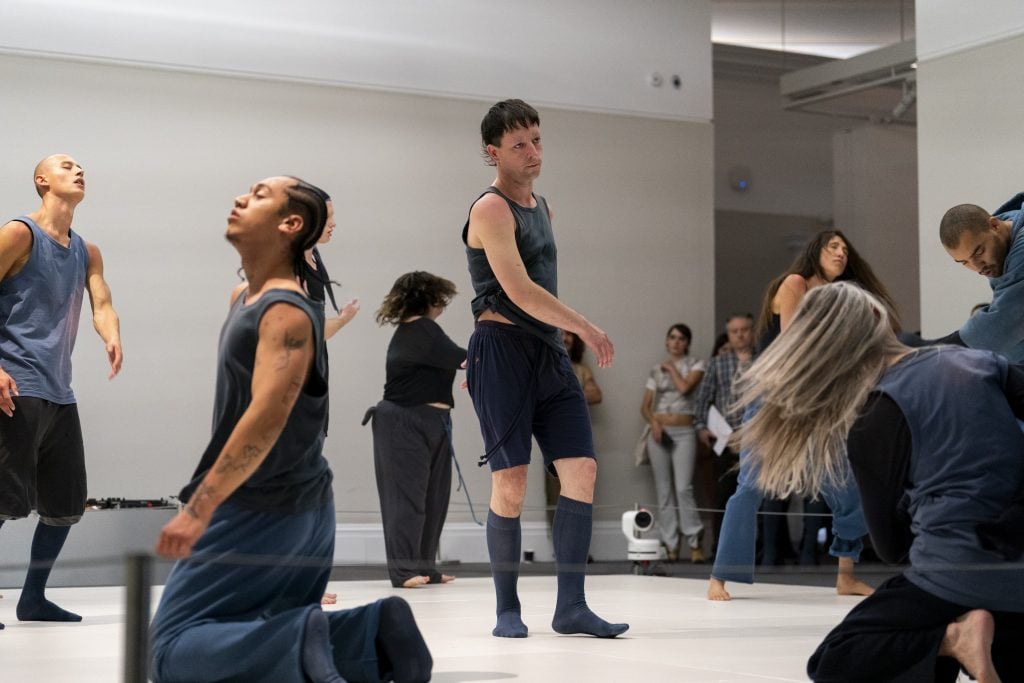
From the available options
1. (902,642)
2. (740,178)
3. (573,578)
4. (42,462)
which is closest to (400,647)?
(902,642)

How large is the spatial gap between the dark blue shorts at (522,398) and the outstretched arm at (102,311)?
55.5 inches

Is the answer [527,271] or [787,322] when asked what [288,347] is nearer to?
[527,271]

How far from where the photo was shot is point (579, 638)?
4102 mm

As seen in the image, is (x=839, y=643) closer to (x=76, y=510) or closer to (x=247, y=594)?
(x=247, y=594)

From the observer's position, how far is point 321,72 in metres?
9.04

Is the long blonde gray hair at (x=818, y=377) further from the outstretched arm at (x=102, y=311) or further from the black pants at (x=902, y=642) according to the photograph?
the outstretched arm at (x=102, y=311)

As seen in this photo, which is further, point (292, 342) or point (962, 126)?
point (962, 126)

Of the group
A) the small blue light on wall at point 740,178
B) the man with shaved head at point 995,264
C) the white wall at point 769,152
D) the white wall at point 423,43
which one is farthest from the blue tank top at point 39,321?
the small blue light on wall at point 740,178

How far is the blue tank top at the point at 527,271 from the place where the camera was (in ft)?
13.7

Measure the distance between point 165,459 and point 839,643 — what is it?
6554 mm

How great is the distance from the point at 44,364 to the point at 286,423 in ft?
8.16

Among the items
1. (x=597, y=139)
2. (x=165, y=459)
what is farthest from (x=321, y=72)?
(x=165, y=459)

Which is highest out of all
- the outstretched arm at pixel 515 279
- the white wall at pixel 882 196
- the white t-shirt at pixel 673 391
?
the white wall at pixel 882 196

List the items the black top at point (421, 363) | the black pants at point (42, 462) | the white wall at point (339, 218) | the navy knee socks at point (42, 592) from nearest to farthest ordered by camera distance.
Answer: the black pants at point (42, 462) → the navy knee socks at point (42, 592) → the black top at point (421, 363) → the white wall at point (339, 218)
